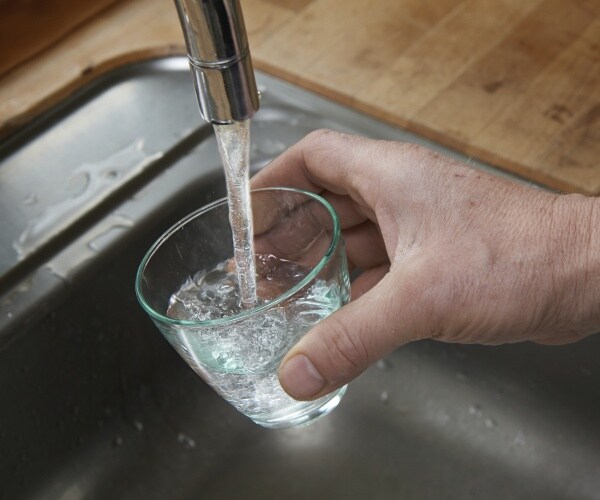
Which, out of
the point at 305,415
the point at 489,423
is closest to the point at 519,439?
the point at 489,423

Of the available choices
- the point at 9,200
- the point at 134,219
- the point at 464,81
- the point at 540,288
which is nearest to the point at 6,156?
the point at 9,200

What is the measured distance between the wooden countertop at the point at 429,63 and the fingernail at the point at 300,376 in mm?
318

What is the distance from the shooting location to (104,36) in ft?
3.34

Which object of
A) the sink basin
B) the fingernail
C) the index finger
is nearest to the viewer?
the fingernail

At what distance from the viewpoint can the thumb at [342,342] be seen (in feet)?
1.85

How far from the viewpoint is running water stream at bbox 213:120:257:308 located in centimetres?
53

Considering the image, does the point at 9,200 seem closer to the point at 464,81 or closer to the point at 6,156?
the point at 6,156

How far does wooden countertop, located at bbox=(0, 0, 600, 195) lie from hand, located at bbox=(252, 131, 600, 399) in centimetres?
17

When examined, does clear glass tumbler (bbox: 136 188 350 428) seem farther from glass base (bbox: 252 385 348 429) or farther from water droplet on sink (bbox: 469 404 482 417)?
water droplet on sink (bbox: 469 404 482 417)

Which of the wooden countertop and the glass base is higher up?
the wooden countertop

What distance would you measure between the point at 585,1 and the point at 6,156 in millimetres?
622

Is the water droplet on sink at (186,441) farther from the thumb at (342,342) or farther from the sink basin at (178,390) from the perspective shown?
the thumb at (342,342)

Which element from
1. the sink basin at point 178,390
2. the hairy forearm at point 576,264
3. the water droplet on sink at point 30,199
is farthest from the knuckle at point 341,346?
the water droplet on sink at point 30,199

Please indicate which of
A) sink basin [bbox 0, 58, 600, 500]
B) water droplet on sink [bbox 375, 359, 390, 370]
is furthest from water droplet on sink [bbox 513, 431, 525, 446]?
water droplet on sink [bbox 375, 359, 390, 370]
